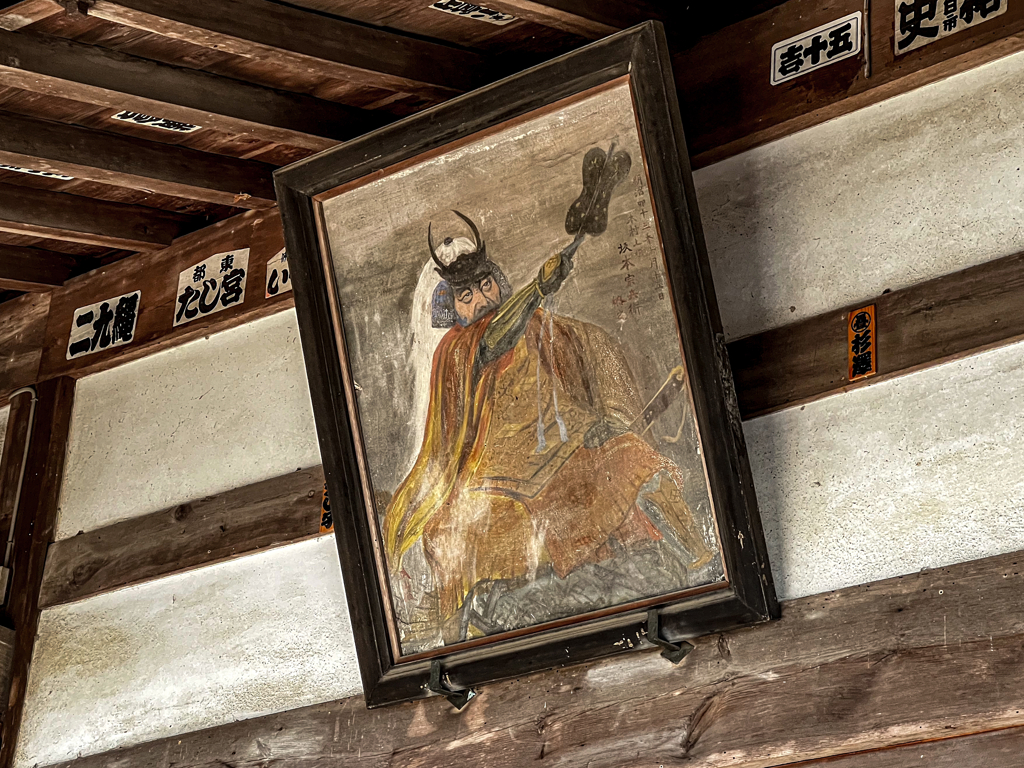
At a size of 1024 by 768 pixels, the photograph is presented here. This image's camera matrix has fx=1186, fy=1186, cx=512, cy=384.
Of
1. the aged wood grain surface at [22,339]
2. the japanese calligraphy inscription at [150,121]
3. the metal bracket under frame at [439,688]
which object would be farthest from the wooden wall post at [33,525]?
the metal bracket under frame at [439,688]

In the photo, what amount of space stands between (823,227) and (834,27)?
60 centimetres

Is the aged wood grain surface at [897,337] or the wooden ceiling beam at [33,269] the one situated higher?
the wooden ceiling beam at [33,269]

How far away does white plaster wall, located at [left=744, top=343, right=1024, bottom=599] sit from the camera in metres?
2.85

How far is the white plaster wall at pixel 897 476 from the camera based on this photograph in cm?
285

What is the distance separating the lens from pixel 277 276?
417cm

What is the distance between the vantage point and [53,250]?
4617mm

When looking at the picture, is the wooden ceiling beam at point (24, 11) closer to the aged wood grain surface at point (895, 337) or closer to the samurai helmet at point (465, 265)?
the samurai helmet at point (465, 265)

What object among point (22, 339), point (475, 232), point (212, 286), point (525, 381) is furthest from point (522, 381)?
point (22, 339)

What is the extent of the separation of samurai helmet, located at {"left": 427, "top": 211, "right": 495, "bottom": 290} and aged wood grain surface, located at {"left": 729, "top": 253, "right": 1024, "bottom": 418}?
2.44ft

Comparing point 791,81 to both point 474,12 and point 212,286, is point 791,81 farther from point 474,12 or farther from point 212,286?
point 212,286

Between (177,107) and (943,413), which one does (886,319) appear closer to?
(943,413)

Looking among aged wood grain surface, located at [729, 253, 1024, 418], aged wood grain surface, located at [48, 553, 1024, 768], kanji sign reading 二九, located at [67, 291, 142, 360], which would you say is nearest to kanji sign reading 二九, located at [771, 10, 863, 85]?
aged wood grain surface, located at [729, 253, 1024, 418]

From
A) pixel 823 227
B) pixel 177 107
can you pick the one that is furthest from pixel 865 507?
pixel 177 107

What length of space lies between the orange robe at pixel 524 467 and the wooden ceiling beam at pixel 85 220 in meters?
1.54
